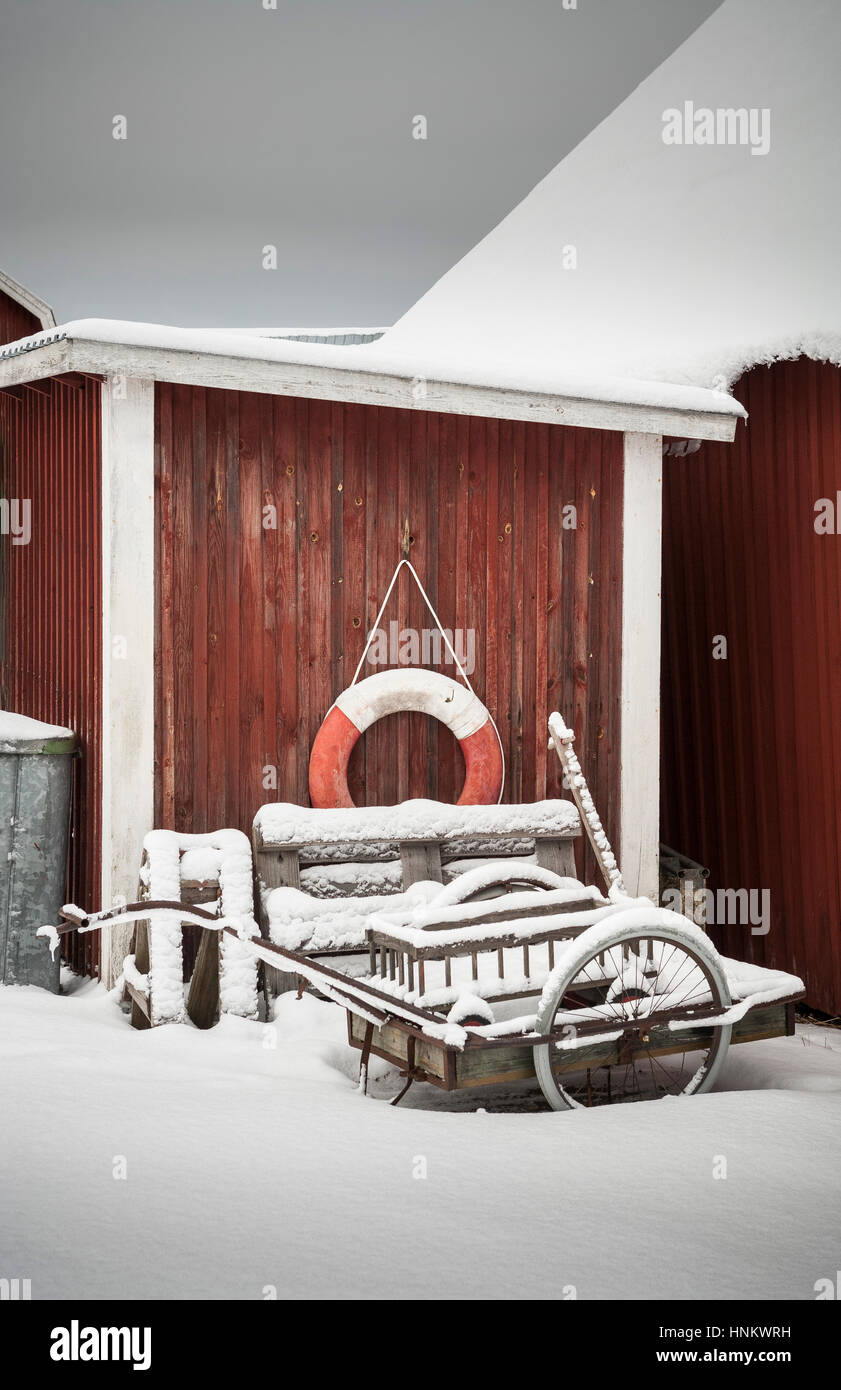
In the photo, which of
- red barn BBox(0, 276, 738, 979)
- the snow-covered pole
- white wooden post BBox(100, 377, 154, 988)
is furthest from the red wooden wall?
the snow-covered pole

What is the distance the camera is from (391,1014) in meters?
3.80

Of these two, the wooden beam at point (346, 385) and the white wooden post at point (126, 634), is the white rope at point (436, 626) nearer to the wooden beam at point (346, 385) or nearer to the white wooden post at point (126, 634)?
the wooden beam at point (346, 385)

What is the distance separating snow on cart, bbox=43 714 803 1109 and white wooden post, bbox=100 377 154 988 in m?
0.35

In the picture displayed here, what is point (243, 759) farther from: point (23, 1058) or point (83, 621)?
point (23, 1058)

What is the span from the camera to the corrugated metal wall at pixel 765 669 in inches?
261

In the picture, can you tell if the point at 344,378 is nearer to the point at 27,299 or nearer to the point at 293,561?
the point at 293,561

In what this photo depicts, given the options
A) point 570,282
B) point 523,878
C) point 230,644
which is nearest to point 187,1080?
point 523,878

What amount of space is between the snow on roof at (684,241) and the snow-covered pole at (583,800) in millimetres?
1744

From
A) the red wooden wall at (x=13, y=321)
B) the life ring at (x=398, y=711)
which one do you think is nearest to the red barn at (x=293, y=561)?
the life ring at (x=398, y=711)

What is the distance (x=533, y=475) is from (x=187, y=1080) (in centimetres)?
351

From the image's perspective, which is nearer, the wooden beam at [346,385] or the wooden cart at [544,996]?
the wooden cart at [544,996]

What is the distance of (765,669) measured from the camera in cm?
709

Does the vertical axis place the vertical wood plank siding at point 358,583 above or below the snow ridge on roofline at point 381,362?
below

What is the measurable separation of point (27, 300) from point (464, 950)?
6.49 metres
